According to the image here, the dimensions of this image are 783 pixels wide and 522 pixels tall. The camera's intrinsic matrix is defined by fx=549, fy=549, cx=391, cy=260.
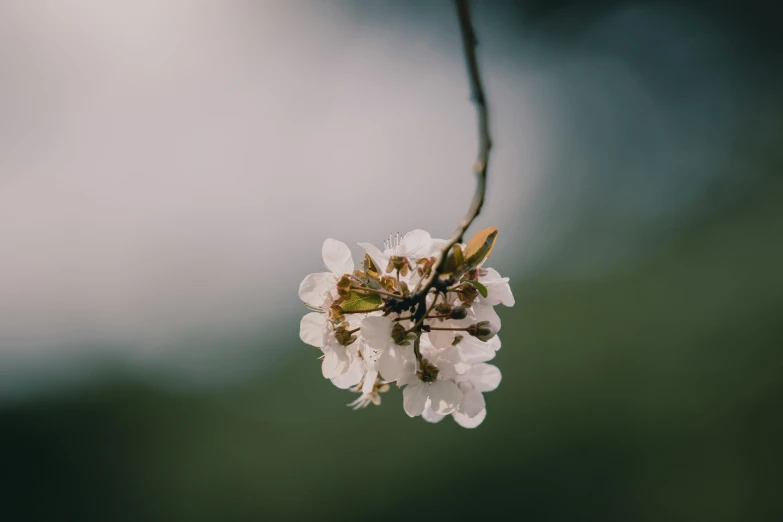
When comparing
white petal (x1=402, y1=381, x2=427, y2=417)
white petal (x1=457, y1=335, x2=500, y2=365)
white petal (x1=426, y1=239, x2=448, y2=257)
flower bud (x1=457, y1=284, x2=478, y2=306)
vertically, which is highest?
white petal (x1=426, y1=239, x2=448, y2=257)

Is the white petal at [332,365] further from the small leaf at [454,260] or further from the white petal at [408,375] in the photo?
the small leaf at [454,260]

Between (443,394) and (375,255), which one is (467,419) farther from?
(375,255)

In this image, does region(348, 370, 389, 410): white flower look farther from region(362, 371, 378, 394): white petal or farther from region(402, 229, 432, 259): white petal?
region(402, 229, 432, 259): white petal

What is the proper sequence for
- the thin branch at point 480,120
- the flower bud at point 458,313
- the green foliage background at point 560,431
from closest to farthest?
the thin branch at point 480,120
the flower bud at point 458,313
the green foliage background at point 560,431

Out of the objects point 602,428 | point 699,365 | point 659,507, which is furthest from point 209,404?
point 699,365

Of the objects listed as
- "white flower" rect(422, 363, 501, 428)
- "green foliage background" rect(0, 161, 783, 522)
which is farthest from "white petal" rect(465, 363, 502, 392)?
"green foliage background" rect(0, 161, 783, 522)

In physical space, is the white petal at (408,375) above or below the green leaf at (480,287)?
below

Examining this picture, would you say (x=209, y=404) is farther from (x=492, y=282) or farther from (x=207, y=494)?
(x=492, y=282)

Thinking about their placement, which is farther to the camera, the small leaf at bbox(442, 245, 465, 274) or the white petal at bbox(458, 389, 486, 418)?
the white petal at bbox(458, 389, 486, 418)

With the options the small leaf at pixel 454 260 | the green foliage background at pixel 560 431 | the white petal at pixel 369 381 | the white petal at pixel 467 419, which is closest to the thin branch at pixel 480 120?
the small leaf at pixel 454 260
